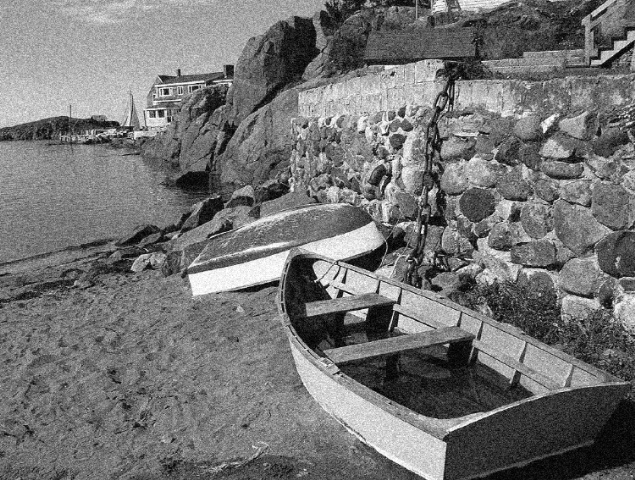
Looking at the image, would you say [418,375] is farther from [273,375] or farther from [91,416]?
[91,416]

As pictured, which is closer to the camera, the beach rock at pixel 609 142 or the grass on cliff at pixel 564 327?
the grass on cliff at pixel 564 327

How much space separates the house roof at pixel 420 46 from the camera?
1658cm

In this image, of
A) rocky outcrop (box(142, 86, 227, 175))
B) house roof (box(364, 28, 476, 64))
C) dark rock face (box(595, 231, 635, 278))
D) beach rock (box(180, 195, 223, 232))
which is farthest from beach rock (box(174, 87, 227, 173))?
dark rock face (box(595, 231, 635, 278))

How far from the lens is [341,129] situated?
413 inches

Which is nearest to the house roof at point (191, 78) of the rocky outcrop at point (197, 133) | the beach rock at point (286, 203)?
the rocky outcrop at point (197, 133)

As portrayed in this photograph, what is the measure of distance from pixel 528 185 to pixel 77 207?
22.4 meters

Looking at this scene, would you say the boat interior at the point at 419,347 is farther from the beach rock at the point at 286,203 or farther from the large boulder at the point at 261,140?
the large boulder at the point at 261,140

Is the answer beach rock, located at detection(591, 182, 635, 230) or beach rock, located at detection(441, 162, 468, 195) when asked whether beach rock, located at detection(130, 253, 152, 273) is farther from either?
beach rock, located at detection(591, 182, 635, 230)

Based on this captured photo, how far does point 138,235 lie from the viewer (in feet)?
52.0

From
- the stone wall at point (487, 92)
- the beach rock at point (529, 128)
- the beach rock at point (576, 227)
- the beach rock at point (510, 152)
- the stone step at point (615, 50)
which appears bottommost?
the beach rock at point (576, 227)

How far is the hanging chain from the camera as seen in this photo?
725 centimetres

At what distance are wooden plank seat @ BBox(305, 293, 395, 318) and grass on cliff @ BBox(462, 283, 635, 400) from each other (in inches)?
43.2

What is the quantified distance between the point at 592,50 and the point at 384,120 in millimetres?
5411

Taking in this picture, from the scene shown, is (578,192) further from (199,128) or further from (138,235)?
(199,128)
